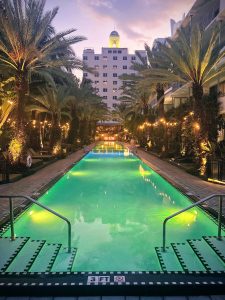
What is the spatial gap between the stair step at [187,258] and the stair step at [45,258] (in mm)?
2254

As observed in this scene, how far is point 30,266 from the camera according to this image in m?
5.40

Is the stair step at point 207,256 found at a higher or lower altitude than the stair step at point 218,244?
lower

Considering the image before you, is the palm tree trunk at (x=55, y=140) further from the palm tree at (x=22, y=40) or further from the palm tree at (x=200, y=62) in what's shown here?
the palm tree at (x=200, y=62)

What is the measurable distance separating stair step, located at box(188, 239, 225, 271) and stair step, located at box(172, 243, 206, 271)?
8 centimetres

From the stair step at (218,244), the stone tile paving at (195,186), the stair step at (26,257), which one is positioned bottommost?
the stair step at (26,257)

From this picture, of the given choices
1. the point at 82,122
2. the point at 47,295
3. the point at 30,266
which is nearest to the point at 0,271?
the point at 30,266

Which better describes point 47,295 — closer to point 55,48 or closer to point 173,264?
point 173,264

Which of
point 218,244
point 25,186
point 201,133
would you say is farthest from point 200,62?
point 218,244

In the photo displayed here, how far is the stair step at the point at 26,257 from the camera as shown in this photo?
526 centimetres

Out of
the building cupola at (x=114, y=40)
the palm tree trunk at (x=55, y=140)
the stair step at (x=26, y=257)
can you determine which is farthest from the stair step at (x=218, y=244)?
the building cupola at (x=114, y=40)

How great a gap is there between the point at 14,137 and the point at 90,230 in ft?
27.9

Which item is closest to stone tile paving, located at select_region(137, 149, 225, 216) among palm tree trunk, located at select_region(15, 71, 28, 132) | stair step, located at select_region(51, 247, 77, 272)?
stair step, located at select_region(51, 247, 77, 272)

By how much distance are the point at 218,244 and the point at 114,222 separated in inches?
136

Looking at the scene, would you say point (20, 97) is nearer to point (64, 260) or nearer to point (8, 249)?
point (8, 249)
